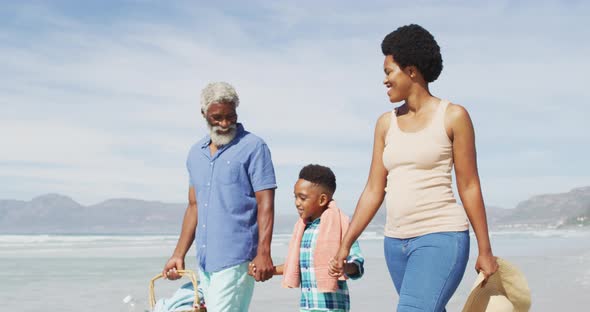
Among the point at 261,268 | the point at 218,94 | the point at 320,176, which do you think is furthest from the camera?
the point at 320,176

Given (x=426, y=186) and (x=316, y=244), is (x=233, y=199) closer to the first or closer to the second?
(x=316, y=244)

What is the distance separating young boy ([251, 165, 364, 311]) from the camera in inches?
158

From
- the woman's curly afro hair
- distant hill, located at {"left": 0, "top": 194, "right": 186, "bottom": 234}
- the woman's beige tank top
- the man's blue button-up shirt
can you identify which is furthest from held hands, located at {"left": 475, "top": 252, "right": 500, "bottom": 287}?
distant hill, located at {"left": 0, "top": 194, "right": 186, "bottom": 234}

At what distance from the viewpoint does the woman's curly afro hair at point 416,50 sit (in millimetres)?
3199

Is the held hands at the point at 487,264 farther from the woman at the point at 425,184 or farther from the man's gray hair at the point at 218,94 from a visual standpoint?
the man's gray hair at the point at 218,94

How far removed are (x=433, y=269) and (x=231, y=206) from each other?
53.8 inches

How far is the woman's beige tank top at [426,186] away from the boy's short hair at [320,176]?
1086 mm

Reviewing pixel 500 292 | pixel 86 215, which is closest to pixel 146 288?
pixel 500 292

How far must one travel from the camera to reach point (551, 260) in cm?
1577

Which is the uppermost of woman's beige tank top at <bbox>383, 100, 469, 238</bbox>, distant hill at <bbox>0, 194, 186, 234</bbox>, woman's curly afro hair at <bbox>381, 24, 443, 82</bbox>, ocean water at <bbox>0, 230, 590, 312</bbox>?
woman's curly afro hair at <bbox>381, 24, 443, 82</bbox>

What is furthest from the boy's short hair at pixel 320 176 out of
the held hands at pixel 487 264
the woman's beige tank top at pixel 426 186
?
the held hands at pixel 487 264

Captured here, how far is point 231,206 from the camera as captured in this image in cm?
405

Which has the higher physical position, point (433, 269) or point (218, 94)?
point (218, 94)

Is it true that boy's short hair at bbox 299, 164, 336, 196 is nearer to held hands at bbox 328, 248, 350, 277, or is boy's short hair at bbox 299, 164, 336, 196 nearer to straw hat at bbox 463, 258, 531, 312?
held hands at bbox 328, 248, 350, 277
